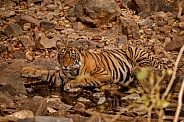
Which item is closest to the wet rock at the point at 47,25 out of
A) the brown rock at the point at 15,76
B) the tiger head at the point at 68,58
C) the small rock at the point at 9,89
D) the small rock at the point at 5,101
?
the brown rock at the point at 15,76

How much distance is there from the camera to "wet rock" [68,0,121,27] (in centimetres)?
1051

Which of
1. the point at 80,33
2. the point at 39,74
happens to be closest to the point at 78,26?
the point at 80,33

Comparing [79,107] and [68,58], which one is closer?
[79,107]

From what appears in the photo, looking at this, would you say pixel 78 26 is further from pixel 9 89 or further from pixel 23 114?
pixel 23 114

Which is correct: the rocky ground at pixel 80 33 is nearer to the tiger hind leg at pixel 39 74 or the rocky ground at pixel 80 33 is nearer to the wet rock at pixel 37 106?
the tiger hind leg at pixel 39 74

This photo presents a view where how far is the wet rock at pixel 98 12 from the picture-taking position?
34.5 feet

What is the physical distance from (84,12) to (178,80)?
14.9ft

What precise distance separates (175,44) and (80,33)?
196 cm

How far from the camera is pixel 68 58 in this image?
734 cm

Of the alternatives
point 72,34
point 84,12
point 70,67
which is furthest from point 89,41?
point 70,67

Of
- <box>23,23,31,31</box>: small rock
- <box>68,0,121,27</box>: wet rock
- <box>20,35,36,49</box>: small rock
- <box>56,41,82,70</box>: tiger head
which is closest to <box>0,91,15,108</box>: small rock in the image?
<box>56,41,82,70</box>: tiger head

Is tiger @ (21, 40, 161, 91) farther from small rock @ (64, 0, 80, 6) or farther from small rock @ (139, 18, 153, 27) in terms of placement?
small rock @ (64, 0, 80, 6)

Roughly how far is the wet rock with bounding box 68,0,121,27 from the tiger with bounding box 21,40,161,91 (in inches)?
92.1

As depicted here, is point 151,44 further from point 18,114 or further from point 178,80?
point 18,114
